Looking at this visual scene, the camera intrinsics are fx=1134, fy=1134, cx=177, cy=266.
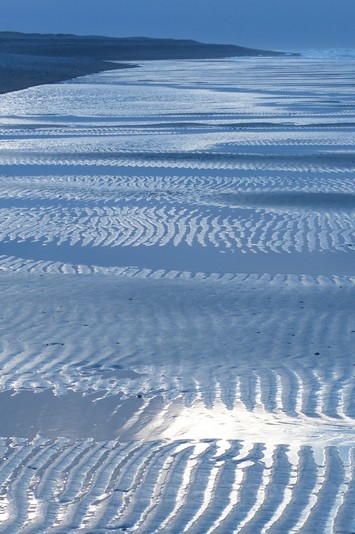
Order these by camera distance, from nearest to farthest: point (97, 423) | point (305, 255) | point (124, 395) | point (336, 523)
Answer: point (336, 523) < point (97, 423) < point (124, 395) < point (305, 255)

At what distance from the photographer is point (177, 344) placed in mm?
5379

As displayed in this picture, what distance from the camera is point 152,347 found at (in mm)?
5336

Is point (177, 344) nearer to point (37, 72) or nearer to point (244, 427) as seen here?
point (244, 427)

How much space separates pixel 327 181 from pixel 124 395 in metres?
6.51

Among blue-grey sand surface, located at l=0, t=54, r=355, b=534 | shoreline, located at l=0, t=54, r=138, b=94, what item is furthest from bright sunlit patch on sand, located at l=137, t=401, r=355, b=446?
shoreline, located at l=0, t=54, r=138, b=94

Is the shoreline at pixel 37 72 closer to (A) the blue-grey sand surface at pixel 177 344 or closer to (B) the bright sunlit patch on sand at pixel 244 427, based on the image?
(A) the blue-grey sand surface at pixel 177 344

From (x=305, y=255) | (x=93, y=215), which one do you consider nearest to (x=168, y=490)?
(x=305, y=255)

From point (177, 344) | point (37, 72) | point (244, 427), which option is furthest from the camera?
point (37, 72)

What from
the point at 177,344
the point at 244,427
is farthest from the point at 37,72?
the point at 244,427

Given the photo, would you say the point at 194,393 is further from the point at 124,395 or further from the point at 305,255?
the point at 305,255

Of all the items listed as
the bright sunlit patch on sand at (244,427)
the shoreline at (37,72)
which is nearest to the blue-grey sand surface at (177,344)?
the bright sunlit patch on sand at (244,427)

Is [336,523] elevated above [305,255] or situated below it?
below

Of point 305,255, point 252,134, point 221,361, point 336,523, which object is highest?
point 252,134

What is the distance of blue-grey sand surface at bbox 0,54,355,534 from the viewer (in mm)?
3543
